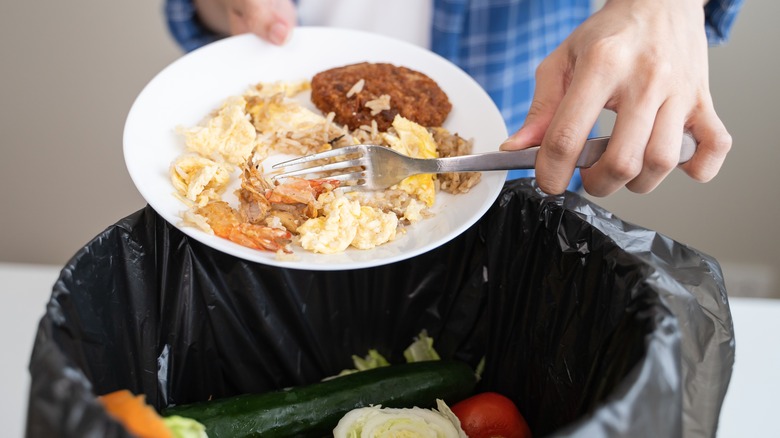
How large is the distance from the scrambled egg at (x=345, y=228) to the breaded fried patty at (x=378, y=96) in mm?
217

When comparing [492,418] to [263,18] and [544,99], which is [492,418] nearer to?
[544,99]

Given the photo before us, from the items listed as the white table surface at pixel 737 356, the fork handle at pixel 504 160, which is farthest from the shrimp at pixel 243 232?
the white table surface at pixel 737 356

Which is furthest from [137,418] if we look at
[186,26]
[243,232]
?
[186,26]

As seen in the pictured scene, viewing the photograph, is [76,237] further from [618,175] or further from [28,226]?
[618,175]

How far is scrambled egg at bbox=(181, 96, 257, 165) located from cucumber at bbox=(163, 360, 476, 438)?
320 millimetres

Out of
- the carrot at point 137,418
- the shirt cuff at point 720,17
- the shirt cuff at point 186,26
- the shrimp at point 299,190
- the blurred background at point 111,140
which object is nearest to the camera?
the carrot at point 137,418

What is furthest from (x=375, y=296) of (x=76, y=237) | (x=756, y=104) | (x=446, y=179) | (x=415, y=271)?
(x=76, y=237)

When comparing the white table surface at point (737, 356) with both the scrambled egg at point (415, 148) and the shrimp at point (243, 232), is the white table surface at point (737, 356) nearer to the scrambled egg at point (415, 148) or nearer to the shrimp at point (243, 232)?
the shrimp at point (243, 232)

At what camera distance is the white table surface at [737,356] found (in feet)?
3.02

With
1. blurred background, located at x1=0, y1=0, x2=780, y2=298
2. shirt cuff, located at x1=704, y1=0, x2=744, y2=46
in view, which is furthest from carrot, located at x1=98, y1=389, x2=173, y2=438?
blurred background, located at x1=0, y1=0, x2=780, y2=298

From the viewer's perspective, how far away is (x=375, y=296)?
3.41ft

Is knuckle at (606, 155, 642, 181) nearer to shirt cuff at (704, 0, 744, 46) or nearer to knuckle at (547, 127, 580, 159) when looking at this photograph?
knuckle at (547, 127, 580, 159)

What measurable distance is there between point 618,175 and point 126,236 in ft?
1.90

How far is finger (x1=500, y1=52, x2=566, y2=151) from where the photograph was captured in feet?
3.01
